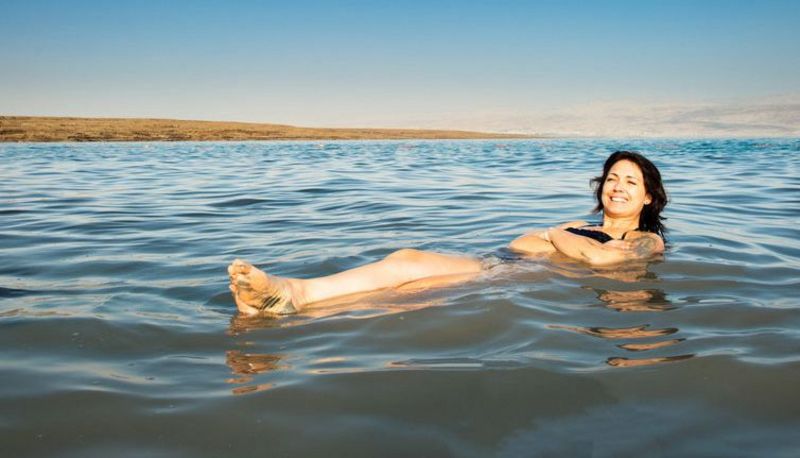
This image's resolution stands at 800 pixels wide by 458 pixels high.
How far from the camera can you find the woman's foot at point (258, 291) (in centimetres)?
320

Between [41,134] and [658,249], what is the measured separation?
2063 inches

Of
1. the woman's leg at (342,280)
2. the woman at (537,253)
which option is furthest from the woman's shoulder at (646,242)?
the woman's leg at (342,280)

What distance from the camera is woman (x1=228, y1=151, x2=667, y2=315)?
136 inches

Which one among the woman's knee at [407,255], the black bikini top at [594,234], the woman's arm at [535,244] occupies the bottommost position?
the woman's arm at [535,244]

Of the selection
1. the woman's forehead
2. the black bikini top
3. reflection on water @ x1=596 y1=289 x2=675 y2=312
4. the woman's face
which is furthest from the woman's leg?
the woman's forehead

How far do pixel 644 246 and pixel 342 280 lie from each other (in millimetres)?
2777

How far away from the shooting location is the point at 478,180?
1355 centimetres

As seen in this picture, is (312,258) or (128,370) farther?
(312,258)

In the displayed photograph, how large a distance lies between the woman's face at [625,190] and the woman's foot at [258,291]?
329 cm

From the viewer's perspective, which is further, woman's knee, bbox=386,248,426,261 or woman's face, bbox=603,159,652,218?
woman's face, bbox=603,159,652,218

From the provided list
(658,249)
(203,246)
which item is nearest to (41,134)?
(203,246)

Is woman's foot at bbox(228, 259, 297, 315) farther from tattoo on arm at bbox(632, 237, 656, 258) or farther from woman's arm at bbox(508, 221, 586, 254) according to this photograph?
tattoo on arm at bbox(632, 237, 656, 258)

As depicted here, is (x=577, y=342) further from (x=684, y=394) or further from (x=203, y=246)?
(x=203, y=246)

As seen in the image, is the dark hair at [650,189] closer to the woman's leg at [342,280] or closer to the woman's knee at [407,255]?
the woman's leg at [342,280]
